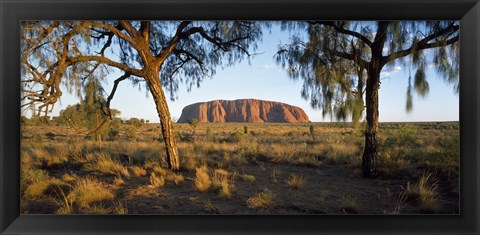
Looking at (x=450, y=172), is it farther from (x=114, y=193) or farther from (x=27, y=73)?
(x=27, y=73)

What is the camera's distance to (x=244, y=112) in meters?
34.2

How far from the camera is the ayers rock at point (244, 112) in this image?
32.9 meters

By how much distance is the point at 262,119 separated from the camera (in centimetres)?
3353

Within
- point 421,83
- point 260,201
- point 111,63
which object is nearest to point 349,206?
point 260,201

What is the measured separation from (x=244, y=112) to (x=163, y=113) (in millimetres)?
31152

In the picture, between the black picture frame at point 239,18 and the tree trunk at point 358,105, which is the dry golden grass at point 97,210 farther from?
the tree trunk at point 358,105

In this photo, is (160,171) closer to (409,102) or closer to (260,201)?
(260,201)

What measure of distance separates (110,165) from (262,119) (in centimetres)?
3035

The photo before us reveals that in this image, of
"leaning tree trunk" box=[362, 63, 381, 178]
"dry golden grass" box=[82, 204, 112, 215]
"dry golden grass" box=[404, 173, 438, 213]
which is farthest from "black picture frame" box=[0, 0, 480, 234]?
"leaning tree trunk" box=[362, 63, 381, 178]

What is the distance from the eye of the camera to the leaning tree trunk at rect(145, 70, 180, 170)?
9.75 feet

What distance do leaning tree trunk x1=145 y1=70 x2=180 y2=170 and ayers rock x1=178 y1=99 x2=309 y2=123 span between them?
29004 mm

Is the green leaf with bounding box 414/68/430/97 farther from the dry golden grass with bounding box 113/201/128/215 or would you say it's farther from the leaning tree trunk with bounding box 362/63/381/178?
the dry golden grass with bounding box 113/201/128/215

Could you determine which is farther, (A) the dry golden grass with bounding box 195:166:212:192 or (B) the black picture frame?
(A) the dry golden grass with bounding box 195:166:212:192
